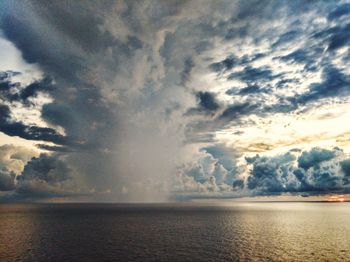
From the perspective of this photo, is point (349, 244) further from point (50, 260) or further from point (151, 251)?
point (50, 260)

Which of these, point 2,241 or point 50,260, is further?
point 2,241

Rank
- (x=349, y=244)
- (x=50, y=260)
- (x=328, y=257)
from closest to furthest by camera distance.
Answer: (x=50, y=260), (x=328, y=257), (x=349, y=244)

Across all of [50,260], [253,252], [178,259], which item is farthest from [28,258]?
[253,252]

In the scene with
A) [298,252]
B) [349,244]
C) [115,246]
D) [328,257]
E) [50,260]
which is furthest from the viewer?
[349,244]

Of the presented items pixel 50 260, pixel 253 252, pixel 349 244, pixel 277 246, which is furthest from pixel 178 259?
pixel 349 244

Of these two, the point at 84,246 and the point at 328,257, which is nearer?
the point at 328,257

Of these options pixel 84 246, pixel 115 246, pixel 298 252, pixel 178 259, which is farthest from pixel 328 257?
pixel 84 246

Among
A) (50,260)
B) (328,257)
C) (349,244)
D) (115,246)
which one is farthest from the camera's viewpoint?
(349,244)

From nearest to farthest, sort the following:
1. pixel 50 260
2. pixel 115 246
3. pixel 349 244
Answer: pixel 50 260 < pixel 115 246 < pixel 349 244

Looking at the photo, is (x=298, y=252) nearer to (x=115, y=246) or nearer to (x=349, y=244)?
(x=349, y=244)
